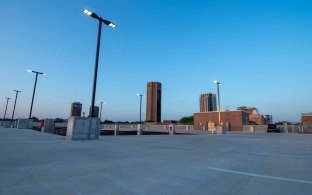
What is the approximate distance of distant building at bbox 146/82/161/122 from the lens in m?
159

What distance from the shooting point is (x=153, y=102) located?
15988 cm

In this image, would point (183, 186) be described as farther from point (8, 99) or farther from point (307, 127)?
point (8, 99)

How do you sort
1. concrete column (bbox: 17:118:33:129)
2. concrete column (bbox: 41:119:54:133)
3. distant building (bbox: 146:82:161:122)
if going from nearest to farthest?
concrete column (bbox: 41:119:54:133)
concrete column (bbox: 17:118:33:129)
distant building (bbox: 146:82:161:122)

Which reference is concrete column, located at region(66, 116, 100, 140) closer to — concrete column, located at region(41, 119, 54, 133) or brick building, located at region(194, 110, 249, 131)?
concrete column, located at region(41, 119, 54, 133)

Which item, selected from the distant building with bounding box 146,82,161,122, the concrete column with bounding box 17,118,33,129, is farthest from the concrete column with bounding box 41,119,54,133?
the distant building with bounding box 146,82,161,122

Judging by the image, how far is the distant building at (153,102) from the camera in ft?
520

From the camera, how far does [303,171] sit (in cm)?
554

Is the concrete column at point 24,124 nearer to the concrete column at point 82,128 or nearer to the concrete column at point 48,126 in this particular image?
the concrete column at point 48,126

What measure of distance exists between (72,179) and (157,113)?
516 feet

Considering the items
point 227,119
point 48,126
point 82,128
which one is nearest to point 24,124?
point 48,126

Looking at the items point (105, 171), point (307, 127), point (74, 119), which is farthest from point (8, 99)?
point (307, 127)

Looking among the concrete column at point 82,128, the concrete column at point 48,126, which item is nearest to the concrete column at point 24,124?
the concrete column at point 48,126

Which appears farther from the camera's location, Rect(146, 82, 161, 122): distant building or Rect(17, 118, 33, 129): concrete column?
Rect(146, 82, 161, 122): distant building

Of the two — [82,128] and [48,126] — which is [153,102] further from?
[82,128]
